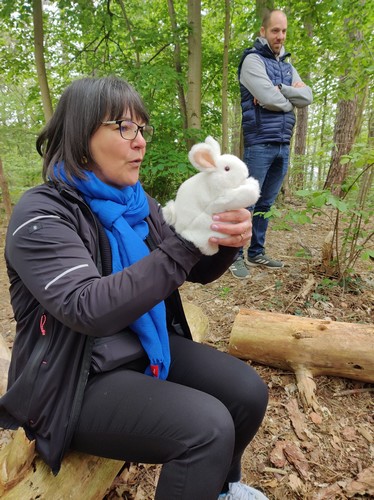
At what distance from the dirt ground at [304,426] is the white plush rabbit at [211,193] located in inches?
54.5

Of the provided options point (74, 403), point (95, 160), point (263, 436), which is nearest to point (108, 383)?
point (74, 403)

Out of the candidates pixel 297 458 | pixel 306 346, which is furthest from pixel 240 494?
pixel 306 346

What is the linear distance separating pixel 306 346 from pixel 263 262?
1.51 m

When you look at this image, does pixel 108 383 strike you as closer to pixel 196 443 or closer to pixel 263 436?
pixel 196 443

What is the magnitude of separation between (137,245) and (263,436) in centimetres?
145

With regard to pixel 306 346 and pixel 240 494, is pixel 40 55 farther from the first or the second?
pixel 240 494

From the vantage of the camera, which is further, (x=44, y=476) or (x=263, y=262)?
(x=263, y=262)

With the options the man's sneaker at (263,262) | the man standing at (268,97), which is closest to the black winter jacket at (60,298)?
the man standing at (268,97)

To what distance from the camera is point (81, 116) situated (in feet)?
3.98

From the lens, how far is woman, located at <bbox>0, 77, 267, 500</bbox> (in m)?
0.98

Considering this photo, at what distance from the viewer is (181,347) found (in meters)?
1.53

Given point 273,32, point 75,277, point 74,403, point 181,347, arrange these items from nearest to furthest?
point 75,277 < point 74,403 < point 181,347 < point 273,32

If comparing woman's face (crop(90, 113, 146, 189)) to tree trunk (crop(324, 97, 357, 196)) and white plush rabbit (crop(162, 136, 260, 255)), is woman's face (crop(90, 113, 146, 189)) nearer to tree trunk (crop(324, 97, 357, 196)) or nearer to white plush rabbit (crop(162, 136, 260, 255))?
white plush rabbit (crop(162, 136, 260, 255))

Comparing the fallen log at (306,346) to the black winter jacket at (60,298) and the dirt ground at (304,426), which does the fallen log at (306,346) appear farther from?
the black winter jacket at (60,298)
